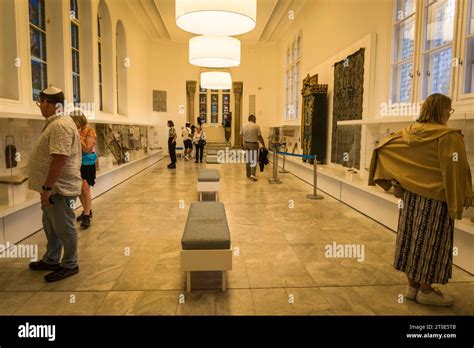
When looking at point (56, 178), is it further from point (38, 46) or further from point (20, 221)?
point (38, 46)

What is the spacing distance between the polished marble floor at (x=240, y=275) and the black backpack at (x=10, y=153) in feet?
3.95

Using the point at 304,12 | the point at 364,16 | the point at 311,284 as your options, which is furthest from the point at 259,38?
the point at 311,284

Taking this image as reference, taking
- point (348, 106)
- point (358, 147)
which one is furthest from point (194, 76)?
point (358, 147)

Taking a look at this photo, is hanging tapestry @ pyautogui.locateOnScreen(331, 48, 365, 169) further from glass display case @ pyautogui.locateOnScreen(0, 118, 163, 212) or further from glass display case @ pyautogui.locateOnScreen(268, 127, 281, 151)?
glass display case @ pyautogui.locateOnScreen(268, 127, 281, 151)

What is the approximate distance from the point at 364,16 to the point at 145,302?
858 cm

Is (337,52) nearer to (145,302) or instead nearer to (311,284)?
(311,284)

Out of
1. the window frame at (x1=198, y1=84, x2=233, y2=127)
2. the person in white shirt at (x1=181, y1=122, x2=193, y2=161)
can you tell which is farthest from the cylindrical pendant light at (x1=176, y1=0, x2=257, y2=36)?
the window frame at (x1=198, y1=84, x2=233, y2=127)

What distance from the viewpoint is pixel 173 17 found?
1788 centimetres

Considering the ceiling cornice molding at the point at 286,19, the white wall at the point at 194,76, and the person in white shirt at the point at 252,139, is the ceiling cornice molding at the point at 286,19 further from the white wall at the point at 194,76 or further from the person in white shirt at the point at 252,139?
the person in white shirt at the point at 252,139

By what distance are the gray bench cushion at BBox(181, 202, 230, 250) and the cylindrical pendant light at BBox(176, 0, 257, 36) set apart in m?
3.04

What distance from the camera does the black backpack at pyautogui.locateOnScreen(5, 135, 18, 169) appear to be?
19.7 ft

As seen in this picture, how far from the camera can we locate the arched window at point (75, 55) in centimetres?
1105

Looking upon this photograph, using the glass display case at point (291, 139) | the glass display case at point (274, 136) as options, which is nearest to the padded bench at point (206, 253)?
the glass display case at point (291, 139)

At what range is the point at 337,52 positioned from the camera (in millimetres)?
11508
